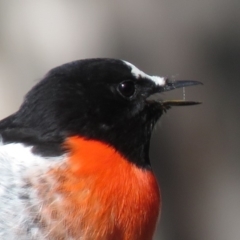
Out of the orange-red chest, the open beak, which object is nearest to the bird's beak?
the open beak

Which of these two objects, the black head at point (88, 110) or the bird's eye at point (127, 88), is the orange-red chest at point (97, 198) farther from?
the bird's eye at point (127, 88)

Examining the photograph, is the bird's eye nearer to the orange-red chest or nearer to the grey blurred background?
the orange-red chest

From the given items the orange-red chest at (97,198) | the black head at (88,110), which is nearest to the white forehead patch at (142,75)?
the black head at (88,110)

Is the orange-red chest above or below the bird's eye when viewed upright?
below

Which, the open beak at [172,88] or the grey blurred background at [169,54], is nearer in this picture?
the open beak at [172,88]

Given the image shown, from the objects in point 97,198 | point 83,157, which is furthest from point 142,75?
point 97,198

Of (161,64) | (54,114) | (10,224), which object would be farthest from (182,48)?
(10,224)
